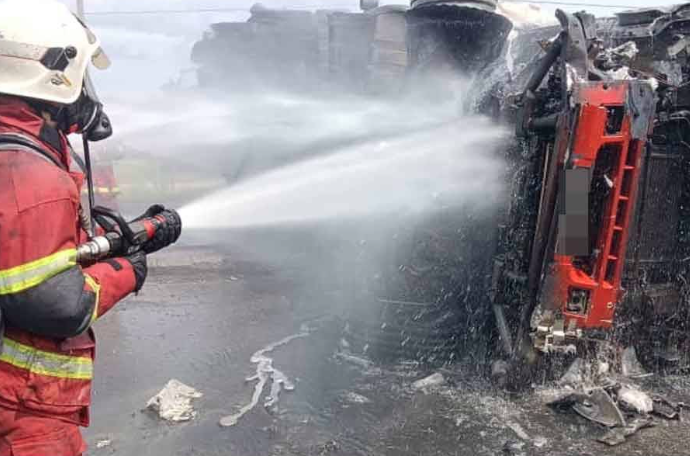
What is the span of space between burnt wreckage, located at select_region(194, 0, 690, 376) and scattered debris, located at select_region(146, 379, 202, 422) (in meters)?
1.50

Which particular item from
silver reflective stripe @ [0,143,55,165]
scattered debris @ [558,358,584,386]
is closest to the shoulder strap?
silver reflective stripe @ [0,143,55,165]

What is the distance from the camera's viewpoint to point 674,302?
15.1 ft

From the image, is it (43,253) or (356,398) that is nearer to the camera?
(43,253)

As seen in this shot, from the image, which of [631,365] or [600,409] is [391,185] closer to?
[631,365]

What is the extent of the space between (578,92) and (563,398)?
1983 mm

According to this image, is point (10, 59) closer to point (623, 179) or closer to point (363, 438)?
point (363, 438)

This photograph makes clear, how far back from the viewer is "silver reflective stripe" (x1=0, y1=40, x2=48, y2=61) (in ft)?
6.39

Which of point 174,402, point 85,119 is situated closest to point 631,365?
point 174,402

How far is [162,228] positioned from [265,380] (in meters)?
2.55

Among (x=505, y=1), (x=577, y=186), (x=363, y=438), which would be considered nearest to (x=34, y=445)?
(x=363, y=438)

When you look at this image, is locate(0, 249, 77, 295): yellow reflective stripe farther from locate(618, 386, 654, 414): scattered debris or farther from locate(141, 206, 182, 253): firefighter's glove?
locate(618, 386, 654, 414): scattered debris

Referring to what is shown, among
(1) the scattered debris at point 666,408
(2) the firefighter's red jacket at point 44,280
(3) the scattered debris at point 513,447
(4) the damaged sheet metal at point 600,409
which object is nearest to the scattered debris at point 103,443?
(2) the firefighter's red jacket at point 44,280

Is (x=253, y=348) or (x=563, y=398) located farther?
(x=253, y=348)

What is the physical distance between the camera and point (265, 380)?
4.64m
